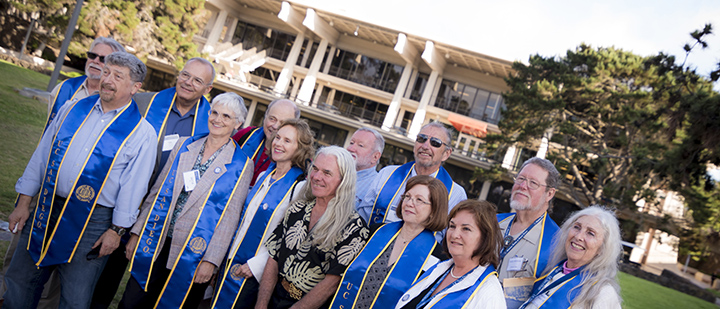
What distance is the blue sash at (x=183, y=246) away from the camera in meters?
3.07

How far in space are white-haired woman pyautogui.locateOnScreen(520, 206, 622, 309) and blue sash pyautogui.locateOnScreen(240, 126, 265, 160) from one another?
2.57 meters

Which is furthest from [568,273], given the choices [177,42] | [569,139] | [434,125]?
[177,42]

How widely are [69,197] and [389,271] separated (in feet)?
7.16

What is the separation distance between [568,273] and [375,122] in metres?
29.2

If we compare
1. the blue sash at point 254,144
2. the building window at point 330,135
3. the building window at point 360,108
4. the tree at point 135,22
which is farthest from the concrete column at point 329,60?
the blue sash at point 254,144

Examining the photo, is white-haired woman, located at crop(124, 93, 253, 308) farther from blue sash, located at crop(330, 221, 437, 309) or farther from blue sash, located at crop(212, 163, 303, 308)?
blue sash, located at crop(330, 221, 437, 309)

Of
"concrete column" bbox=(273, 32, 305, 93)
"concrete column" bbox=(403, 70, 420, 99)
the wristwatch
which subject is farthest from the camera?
"concrete column" bbox=(273, 32, 305, 93)

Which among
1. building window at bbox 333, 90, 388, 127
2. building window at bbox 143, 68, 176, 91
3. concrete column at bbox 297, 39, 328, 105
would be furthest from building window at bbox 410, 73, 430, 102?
building window at bbox 143, 68, 176, 91

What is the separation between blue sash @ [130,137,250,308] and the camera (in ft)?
10.1

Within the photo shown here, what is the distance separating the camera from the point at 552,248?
290 cm

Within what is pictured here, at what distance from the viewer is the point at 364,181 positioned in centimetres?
438

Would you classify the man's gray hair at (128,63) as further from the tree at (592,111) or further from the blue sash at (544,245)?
the tree at (592,111)

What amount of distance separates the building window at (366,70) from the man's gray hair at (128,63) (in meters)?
28.8

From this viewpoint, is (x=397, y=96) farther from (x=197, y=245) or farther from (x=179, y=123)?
(x=197, y=245)
